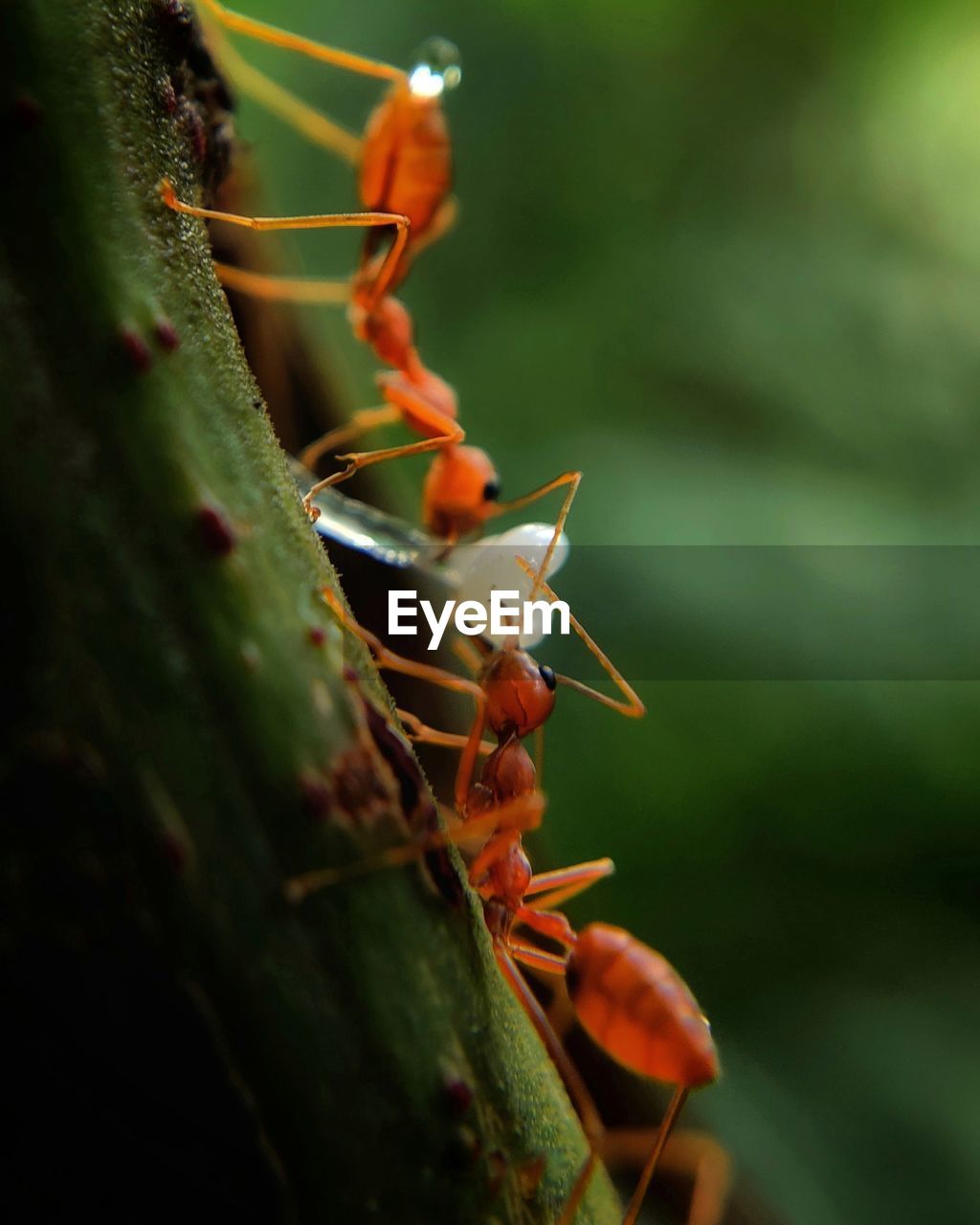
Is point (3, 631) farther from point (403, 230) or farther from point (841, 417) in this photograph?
point (841, 417)

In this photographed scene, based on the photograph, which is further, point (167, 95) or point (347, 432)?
point (347, 432)

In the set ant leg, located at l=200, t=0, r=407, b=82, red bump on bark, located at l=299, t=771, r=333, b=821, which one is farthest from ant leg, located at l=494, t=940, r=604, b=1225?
ant leg, located at l=200, t=0, r=407, b=82

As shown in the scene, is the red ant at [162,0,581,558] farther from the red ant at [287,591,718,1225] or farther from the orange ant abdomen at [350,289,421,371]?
the red ant at [287,591,718,1225]

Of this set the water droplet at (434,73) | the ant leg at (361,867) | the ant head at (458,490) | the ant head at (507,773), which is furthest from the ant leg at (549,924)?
the water droplet at (434,73)

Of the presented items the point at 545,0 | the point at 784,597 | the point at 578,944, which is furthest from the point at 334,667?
the point at 545,0

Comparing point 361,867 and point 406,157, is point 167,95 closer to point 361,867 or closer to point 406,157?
point 361,867

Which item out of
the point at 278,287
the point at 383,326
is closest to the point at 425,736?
the point at 383,326
